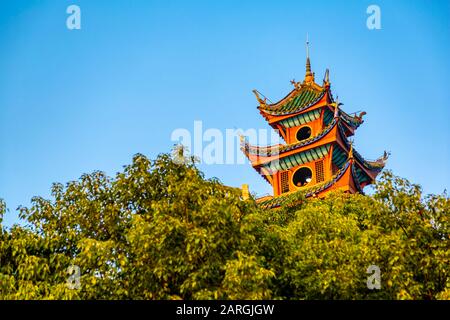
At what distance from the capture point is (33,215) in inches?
616

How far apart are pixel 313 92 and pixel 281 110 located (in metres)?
2.19

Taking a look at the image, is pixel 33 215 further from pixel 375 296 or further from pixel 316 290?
pixel 375 296

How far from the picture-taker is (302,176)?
40.7 m

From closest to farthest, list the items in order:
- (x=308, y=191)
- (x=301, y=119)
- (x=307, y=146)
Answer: (x=308, y=191), (x=307, y=146), (x=301, y=119)

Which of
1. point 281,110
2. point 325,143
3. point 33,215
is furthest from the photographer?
point 281,110

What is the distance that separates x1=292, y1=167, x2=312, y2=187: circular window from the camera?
40.3 metres

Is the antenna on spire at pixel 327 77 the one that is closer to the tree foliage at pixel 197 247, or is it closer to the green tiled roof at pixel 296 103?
the green tiled roof at pixel 296 103

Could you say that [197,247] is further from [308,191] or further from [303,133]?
[303,133]

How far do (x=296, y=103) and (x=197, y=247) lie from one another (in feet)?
98.1

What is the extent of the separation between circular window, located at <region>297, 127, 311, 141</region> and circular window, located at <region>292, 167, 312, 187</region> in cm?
232

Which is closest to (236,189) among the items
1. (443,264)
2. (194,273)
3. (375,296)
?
(194,273)

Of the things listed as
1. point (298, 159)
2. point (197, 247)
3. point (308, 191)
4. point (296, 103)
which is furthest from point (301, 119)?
point (197, 247)

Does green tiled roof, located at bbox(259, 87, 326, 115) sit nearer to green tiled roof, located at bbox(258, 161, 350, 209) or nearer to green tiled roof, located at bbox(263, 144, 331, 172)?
green tiled roof, located at bbox(263, 144, 331, 172)
